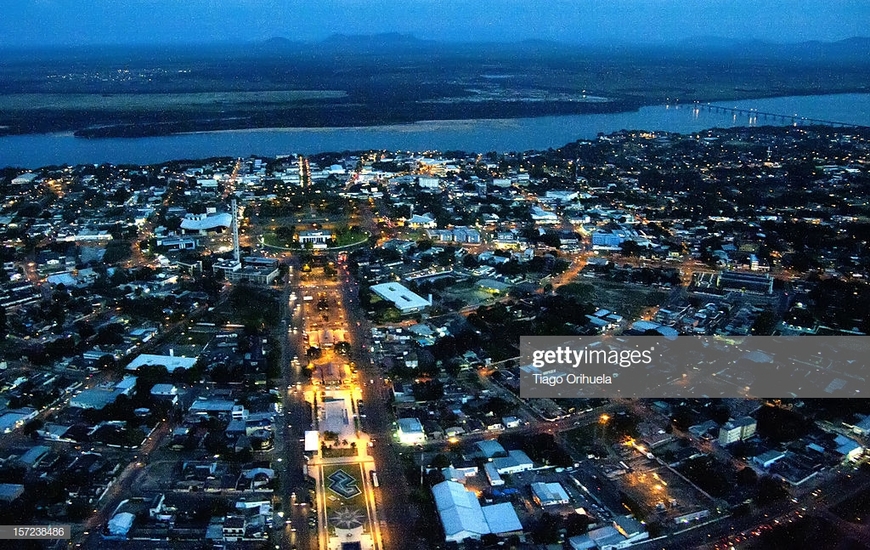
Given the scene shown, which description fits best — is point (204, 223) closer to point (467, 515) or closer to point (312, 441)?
point (312, 441)

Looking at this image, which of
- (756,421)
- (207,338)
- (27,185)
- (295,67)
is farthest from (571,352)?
(295,67)

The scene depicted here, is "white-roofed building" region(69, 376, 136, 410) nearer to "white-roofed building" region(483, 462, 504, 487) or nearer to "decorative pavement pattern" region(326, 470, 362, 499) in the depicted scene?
"decorative pavement pattern" region(326, 470, 362, 499)

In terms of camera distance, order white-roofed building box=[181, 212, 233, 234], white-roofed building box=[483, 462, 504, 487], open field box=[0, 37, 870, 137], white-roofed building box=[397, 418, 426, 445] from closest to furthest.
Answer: white-roofed building box=[483, 462, 504, 487] → white-roofed building box=[397, 418, 426, 445] → white-roofed building box=[181, 212, 233, 234] → open field box=[0, 37, 870, 137]

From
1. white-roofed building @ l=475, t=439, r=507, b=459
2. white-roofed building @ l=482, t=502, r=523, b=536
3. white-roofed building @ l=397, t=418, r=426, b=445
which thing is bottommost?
white-roofed building @ l=482, t=502, r=523, b=536

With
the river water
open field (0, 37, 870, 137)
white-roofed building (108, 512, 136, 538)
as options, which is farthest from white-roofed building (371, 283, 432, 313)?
open field (0, 37, 870, 137)

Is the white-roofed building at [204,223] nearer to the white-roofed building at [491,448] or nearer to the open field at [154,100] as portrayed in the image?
the white-roofed building at [491,448]

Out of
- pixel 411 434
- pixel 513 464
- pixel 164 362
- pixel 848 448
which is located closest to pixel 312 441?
pixel 411 434
